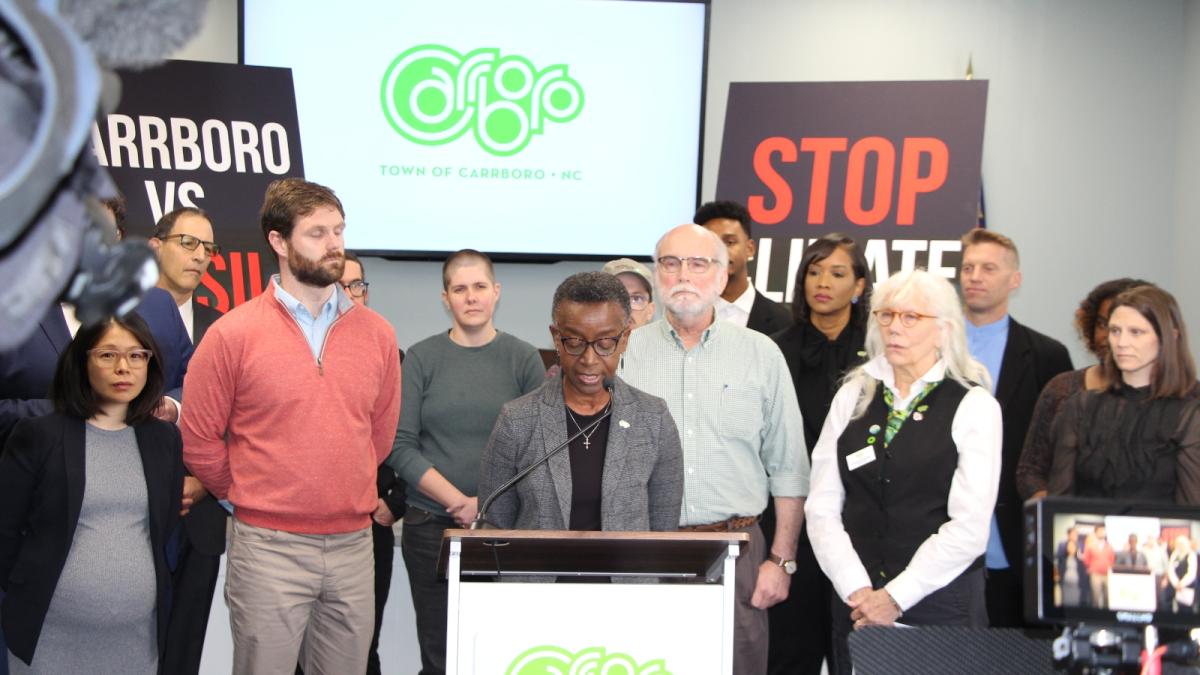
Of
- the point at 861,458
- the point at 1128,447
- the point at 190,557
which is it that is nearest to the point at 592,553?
the point at 861,458

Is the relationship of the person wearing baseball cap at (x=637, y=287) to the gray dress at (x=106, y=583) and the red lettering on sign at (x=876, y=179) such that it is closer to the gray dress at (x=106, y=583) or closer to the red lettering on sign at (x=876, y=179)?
the red lettering on sign at (x=876, y=179)

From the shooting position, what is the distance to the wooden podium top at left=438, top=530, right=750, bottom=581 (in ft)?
7.33

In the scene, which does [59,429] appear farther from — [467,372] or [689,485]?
[689,485]

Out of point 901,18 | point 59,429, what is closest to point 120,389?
point 59,429

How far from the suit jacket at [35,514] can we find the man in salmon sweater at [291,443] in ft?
0.98

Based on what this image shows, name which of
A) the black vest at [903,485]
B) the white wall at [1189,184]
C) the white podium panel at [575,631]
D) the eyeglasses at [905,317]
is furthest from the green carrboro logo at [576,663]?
the white wall at [1189,184]

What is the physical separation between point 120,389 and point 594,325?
1.37 meters

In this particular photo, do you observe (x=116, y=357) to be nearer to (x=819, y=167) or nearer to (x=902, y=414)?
(x=902, y=414)

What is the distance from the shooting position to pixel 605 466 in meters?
2.71

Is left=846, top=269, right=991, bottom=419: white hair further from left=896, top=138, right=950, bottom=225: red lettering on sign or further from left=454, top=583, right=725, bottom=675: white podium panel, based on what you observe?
left=896, top=138, right=950, bottom=225: red lettering on sign

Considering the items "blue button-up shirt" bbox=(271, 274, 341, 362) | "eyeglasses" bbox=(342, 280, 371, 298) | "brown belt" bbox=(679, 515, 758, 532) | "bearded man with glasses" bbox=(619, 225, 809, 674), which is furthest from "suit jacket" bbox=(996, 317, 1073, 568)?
"eyeglasses" bbox=(342, 280, 371, 298)

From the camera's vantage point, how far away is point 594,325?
→ 2.65 m

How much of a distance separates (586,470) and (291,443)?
2.90 ft

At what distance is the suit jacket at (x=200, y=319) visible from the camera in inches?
156
